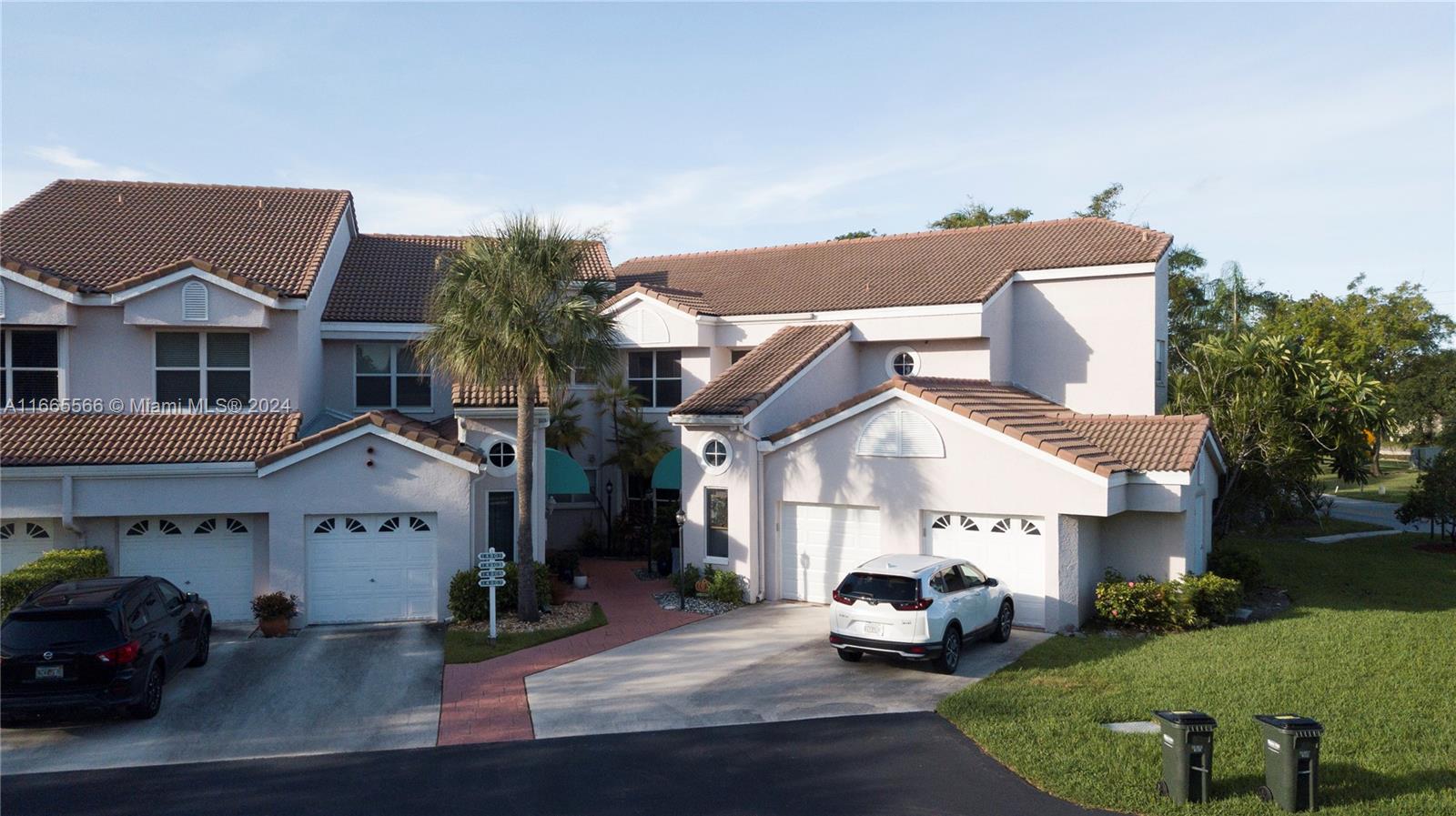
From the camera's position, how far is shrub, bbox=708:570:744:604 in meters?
19.7

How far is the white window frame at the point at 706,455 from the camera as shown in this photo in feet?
66.2

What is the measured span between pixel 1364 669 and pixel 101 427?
73.8 ft

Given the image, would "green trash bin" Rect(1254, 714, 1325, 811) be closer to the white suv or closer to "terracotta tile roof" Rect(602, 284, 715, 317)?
the white suv

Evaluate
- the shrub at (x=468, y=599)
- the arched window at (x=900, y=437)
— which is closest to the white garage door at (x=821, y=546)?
the arched window at (x=900, y=437)

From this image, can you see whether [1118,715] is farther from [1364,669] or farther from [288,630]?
[288,630]

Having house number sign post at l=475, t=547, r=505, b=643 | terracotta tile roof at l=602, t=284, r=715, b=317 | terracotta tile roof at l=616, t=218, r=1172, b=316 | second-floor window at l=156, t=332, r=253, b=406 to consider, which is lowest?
house number sign post at l=475, t=547, r=505, b=643

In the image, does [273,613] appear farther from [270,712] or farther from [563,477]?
[563,477]

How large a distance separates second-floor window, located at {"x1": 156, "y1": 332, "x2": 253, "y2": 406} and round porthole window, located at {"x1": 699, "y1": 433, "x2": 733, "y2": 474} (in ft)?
32.2

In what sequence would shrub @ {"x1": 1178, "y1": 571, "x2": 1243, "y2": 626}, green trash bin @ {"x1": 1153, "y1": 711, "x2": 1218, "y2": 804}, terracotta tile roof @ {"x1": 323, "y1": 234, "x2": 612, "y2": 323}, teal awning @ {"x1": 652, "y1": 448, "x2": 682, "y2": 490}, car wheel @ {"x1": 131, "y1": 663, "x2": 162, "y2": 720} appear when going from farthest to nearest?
terracotta tile roof @ {"x1": 323, "y1": 234, "x2": 612, "y2": 323}, teal awning @ {"x1": 652, "y1": 448, "x2": 682, "y2": 490}, shrub @ {"x1": 1178, "y1": 571, "x2": 1243, "y2": 626}, car wheel @ {"x1": 131, "y1": 663, "x2": 162, "y2": 720}, green trash bin @ {"x1": 1153, "y1": 711, "x2": 1218, "y2": 804}

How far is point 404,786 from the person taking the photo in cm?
1022

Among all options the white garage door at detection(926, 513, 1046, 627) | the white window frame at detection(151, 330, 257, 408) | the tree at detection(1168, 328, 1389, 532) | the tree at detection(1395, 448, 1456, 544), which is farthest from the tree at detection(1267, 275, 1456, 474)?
the white window frame at detection(151, 330, 257, 408)

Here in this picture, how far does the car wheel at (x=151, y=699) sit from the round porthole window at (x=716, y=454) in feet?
35.7

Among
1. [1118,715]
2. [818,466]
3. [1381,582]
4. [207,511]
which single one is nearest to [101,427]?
[207,511]

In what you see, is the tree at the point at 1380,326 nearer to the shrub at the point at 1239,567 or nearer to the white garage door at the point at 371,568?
the shrub at the point at 1239,567
